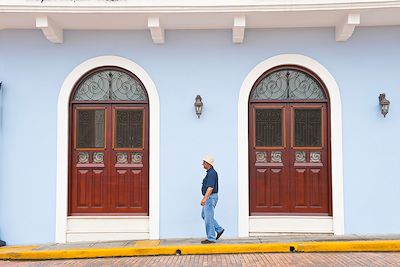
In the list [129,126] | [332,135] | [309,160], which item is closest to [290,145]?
[309,160]

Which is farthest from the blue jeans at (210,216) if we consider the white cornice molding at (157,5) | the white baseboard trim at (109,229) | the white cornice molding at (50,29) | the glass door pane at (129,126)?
the white cornice molding at (50,29)

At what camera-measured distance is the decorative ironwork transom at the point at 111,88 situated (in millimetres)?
8828

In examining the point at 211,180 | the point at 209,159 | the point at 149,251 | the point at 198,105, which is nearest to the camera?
the point at 149,251

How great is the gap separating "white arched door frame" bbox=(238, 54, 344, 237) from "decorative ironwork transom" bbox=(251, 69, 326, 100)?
0.68 feet

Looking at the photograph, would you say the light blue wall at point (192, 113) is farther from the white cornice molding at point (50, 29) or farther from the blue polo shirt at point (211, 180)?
the blue polo shirt at point (211, 180)

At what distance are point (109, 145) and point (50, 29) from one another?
7.67ft

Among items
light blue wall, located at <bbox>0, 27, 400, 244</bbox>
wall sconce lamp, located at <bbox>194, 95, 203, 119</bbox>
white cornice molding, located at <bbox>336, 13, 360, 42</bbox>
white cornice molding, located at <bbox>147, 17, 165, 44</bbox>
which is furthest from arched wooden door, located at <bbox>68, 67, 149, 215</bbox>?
white cornice molding, located at <bbox>336, 13, 360, 42</bbox>

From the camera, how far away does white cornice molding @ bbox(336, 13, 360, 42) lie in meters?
8.05

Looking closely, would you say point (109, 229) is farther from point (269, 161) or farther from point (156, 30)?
point (156, 30)

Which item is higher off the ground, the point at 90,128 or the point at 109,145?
the point at 90,128

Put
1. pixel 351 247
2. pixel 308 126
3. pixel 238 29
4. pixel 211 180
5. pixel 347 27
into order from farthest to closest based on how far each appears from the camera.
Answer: pixel 308 126 < pixel 238 29 < pixel 347 27 < pixel 211 180 < pixel 351 247

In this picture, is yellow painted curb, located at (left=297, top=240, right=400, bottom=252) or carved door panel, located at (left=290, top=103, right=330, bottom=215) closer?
yellow painted curb, located at (left=297, top=240, right=400, bottom=252)

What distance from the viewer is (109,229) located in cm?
862

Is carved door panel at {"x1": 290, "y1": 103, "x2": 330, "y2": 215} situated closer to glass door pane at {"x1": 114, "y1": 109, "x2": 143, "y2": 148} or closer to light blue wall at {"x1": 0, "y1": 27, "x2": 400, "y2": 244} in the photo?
light blue wall at {"x1": 0, "y1": 27, "x2": 400, "y2": 244}
